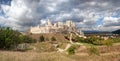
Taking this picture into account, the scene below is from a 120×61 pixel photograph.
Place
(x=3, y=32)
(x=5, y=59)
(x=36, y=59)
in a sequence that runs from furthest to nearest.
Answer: (x=3, y=32) < (x=36, y=59) < (x=5, y=59)

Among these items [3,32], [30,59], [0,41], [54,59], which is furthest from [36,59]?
[3,32]

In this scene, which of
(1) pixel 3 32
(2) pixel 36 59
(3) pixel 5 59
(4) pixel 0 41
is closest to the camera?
(3) pixel 5 59

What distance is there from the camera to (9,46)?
74.5 metres

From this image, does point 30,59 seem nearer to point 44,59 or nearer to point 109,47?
point 44,59

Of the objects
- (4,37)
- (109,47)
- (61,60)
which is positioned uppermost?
(61,60)

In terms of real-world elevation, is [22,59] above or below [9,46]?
above

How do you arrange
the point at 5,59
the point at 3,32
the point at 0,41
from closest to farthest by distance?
the point at 5,59 → the point at 0,41 → the point at 3,32

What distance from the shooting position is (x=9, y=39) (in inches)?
2844

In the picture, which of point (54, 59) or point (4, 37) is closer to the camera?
point (54, 59)

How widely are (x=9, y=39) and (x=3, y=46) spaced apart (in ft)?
10.2

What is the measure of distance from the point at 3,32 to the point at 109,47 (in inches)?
1474

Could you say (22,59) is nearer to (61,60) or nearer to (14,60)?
(14,60)

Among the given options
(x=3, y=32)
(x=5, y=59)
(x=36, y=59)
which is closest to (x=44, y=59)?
(x=36, y=59)

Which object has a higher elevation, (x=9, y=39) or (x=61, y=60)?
(x=61, y=60)
